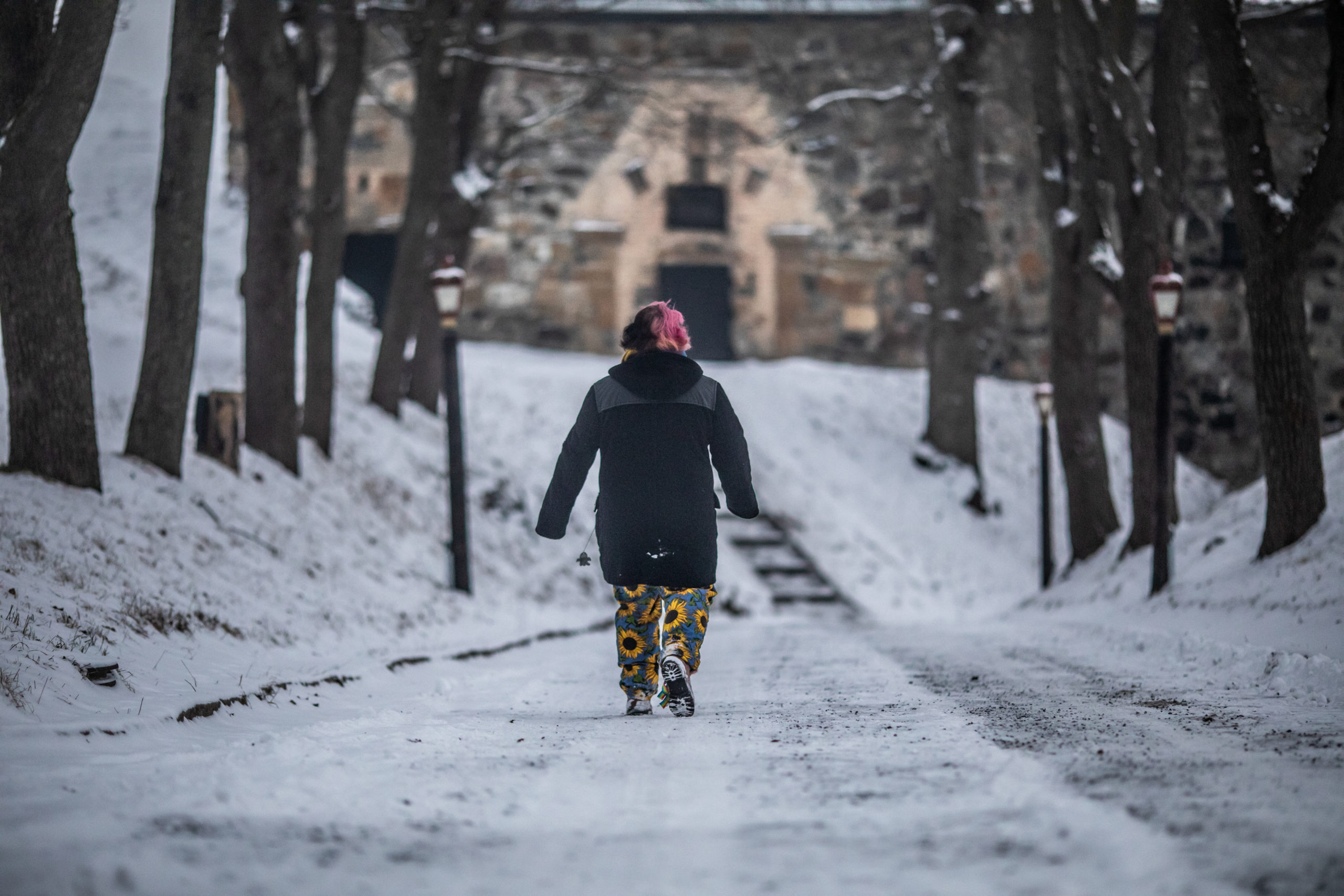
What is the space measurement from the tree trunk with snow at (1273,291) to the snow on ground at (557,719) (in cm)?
48

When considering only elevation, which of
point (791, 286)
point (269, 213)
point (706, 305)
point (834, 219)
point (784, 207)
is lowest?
point (269, 213)

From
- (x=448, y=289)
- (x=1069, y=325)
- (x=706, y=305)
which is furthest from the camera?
(x=706, y=305)

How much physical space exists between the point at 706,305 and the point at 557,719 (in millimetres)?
23640

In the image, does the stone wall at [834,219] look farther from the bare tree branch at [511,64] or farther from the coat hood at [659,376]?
the coat hood at [659,376]

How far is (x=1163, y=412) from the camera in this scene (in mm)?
11820

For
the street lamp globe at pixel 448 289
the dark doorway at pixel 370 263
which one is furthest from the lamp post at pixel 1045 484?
the dark doorway at pixel 370 263

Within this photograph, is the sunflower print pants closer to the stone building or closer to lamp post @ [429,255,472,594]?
lamp post @ [429,255,472,594]

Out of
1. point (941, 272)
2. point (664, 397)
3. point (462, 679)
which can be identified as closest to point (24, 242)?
point (462, 679)

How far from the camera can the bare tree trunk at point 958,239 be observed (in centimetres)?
A: 2072

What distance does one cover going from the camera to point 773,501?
20703 millimetres

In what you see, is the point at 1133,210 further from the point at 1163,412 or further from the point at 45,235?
the point at 45,235

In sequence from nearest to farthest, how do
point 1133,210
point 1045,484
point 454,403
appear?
1. point 454,403
2. point 1133,210
3. point 1045,484

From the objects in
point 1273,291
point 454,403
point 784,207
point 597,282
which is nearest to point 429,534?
point 454,403

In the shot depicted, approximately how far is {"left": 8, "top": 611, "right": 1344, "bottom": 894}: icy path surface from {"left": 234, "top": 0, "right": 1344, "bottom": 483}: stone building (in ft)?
67.2
